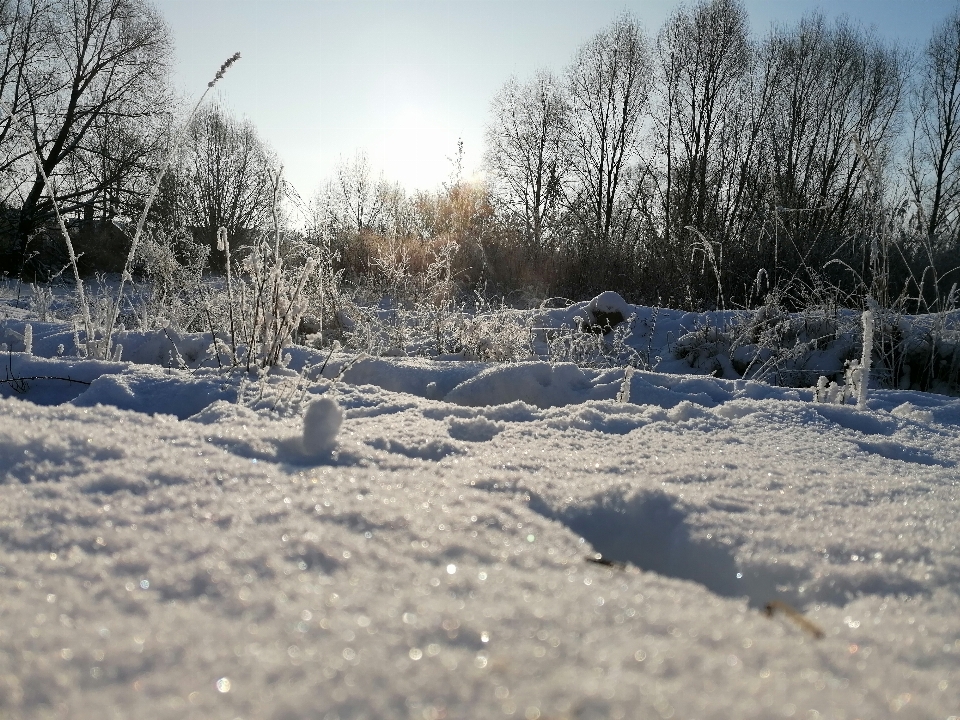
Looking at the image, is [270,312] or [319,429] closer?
[319,429]

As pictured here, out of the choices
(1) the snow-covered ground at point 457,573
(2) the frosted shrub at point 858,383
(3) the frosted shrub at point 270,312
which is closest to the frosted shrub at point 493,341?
(3) the frosted shrub at point 270,312

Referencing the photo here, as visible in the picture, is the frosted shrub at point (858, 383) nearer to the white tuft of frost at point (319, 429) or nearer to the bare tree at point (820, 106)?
the white tuft of frost at point (319, 429)

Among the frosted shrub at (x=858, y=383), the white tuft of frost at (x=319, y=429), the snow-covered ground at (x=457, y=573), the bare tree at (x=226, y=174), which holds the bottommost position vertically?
the snow-covered ground at (x=457, y=573)

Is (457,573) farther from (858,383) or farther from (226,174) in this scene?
(226,174)

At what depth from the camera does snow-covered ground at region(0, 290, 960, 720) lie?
41cm

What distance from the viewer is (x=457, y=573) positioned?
610 mm

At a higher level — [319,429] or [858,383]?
[858,383]

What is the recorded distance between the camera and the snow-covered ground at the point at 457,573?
41cm

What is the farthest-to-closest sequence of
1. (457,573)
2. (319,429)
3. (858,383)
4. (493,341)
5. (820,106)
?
1. (820,106)
2. (493,341)
3. (858,383)
4. (319,429)
5. (457,573)

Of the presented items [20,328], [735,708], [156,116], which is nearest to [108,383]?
[735,708]

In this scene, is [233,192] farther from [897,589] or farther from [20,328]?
[897,589]

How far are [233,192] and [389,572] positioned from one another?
70.7ft

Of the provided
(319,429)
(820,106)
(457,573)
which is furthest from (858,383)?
(820,106)

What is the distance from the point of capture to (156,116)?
44.5ft
